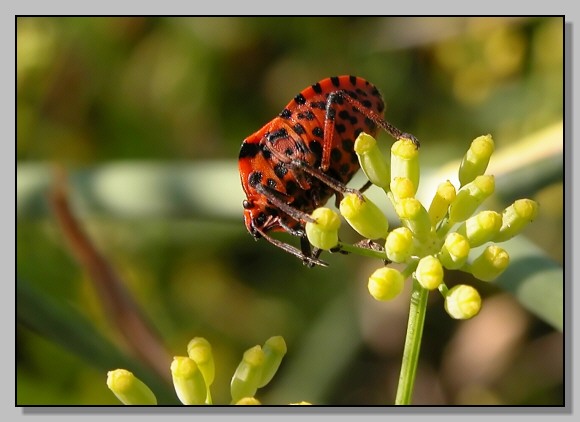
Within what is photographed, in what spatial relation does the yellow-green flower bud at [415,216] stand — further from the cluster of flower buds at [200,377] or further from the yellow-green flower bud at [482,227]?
the cluster of flower buds at [200,377]

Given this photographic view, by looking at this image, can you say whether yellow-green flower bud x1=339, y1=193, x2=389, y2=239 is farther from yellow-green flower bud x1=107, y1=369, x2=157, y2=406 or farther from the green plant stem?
yellow-green flower bud x1=107, y1=369, x2=157, y2=406

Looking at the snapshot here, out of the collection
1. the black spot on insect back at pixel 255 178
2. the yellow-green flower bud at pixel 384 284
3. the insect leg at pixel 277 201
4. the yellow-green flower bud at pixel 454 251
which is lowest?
the yellow-green flower bud at pixel 384 284

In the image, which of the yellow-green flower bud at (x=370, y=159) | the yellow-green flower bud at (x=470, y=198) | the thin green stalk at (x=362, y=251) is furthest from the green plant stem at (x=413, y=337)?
the yellow-green flower bud at (x=370, y=159)

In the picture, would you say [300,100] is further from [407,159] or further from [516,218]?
[516,218]

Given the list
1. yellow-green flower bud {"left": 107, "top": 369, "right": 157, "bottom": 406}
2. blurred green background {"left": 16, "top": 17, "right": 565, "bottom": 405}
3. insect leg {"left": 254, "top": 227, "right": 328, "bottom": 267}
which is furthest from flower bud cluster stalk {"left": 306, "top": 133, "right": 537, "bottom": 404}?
blurred green background {"left": 16, "top": 17, "right": 565, "bottom": 405}

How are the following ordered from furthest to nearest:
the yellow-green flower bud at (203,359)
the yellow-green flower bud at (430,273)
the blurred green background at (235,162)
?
1. the blurred green background at (235,162)
2. the yellow-green flower bud at (203,359)
3. the yellow-green flower bud at (430,273)

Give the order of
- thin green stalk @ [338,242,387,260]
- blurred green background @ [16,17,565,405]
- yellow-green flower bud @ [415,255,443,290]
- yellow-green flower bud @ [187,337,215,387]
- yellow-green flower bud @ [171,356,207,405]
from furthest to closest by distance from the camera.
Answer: blurred green background @ [16,17,565,405] → yellow-green flower bud @ [187,337,215,387] → yellow-green flower bud @ [171,356,207,405] → thin green stalk @ [338,242,387,260] → yellow-green flower bud @ [415,255,443,290]

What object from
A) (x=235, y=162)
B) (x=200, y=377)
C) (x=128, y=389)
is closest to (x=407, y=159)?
(x=200, y=377)
